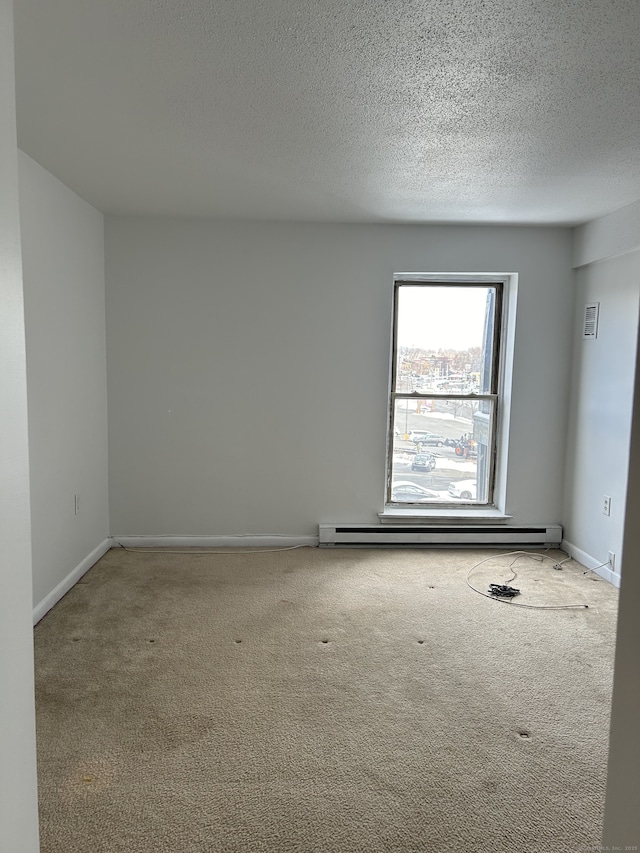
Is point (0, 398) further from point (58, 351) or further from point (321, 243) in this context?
point (321, 243)

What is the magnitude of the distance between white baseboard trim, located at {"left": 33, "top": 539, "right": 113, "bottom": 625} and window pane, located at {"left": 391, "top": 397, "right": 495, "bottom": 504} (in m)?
2.25

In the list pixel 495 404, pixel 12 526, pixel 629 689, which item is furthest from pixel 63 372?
pixel 629 689

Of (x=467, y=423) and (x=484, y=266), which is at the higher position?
(x=484, y=266)

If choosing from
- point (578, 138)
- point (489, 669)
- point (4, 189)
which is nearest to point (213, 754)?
point (489, 669)

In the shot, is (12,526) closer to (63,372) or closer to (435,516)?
(63,372)

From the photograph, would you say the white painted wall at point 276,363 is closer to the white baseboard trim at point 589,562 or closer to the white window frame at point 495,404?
the white window frame at point 495,404

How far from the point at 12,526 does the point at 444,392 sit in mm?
3856

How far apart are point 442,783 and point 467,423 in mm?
3136

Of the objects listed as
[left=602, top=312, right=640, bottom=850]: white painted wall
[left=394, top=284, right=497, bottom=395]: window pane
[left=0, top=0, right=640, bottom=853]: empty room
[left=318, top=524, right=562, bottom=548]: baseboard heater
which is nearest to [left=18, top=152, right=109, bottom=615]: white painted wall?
[left=0, top=0, right=640, bottom=853]: empty room

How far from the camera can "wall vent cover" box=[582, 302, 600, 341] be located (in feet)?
14.2

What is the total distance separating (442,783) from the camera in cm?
213

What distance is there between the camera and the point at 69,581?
3803 millimetres

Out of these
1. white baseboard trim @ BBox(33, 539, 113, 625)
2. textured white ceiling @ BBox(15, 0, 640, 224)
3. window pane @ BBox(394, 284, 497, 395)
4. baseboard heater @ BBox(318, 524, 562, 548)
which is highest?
textured white ceiling @ BBox(15, 0, 640, 224)

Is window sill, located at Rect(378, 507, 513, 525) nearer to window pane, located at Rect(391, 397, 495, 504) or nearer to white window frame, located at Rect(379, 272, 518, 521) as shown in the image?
white window frame, located at Rect(379, 272, 518, 521)
